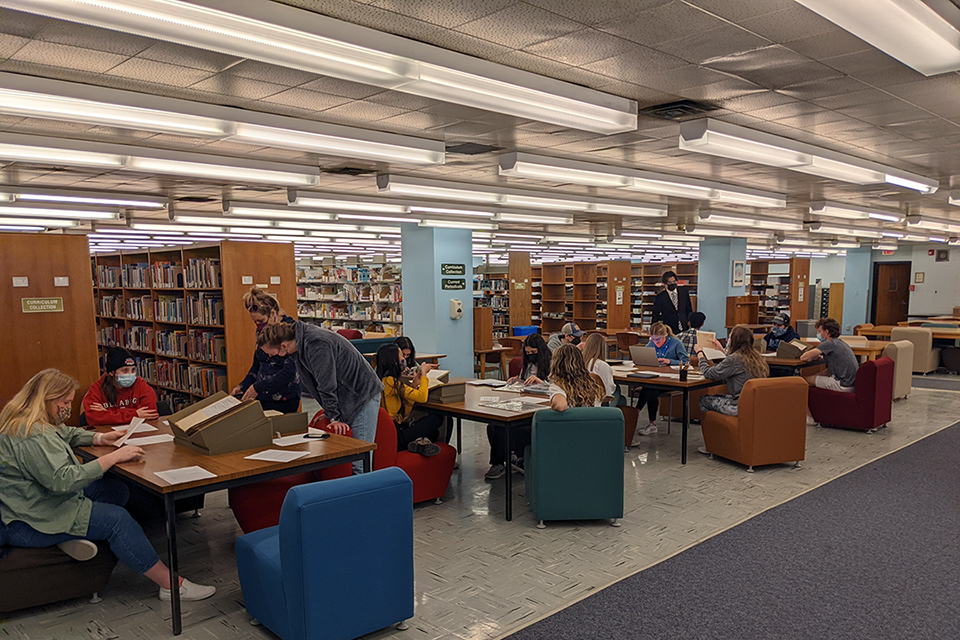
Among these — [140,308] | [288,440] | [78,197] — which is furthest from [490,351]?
[288,440]

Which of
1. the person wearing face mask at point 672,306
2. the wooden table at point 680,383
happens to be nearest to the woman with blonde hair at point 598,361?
the wooden table at point 680,383

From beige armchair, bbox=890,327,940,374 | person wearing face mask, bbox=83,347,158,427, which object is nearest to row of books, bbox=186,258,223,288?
person wearing face mask, bbox=83,347,158,427

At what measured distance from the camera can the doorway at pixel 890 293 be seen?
23562mm

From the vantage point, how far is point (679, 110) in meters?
4.93

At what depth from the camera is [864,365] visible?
784 cm

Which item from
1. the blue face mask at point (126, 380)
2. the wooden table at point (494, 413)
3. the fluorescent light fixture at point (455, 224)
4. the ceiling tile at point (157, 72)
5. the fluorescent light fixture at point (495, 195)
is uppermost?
the ceiling tile at point (157, 72)

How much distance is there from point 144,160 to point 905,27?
5.29m

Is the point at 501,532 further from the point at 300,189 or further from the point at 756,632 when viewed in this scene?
the point at 300,189

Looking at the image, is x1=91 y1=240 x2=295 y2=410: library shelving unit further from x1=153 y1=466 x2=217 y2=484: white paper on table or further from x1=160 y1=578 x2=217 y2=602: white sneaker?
x1=153 y1=466 x2=217 y2=484: white paper on table

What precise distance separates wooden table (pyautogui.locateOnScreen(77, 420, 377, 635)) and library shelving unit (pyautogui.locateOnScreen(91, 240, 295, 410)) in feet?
12.9

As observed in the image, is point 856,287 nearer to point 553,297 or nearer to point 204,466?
point 553,297

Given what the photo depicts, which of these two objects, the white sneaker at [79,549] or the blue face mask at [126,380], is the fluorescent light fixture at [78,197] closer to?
the blue face mask at [126,380]

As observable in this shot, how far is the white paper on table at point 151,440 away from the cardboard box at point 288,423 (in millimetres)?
688

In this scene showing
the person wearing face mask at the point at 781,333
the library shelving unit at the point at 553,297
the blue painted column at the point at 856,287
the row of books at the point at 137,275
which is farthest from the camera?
the blue painted column at the point at 856,287
